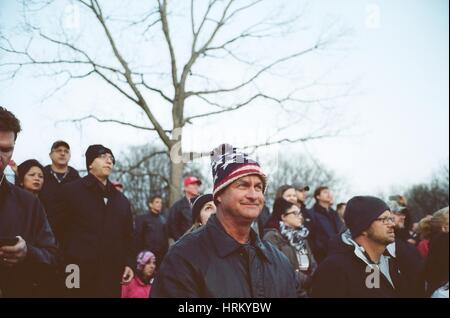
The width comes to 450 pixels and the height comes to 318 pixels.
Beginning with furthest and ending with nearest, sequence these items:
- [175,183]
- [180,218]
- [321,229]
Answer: [175,183] < [321,229] < [180,218]

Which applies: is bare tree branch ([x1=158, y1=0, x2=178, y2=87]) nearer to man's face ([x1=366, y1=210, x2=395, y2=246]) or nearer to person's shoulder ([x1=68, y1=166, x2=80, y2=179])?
person's shoulder ([x1=68, y1=166, x2=80, y2=179])

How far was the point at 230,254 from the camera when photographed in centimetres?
251

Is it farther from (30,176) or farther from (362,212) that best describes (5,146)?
(362,212)

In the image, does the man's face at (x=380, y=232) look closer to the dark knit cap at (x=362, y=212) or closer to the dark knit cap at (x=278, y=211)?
the dark knit cap at (x=362, y=212)

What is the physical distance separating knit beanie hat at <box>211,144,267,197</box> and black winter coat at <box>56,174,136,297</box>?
7.41ft

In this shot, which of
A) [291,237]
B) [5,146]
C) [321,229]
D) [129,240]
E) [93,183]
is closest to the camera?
[5,146]

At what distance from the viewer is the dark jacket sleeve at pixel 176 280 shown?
7.72 ft

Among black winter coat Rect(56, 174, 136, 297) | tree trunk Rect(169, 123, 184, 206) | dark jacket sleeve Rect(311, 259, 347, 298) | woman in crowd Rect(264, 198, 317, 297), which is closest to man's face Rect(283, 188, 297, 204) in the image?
woman in crowd Rect(264, 198, 317, 297)

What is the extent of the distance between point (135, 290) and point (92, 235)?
1711 mm

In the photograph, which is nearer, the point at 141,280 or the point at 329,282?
the point at 329,282

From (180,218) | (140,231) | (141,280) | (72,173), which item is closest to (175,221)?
(180,218)

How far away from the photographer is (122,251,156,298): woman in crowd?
6.09 m

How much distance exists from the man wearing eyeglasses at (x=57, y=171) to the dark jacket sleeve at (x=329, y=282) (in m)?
2.64
